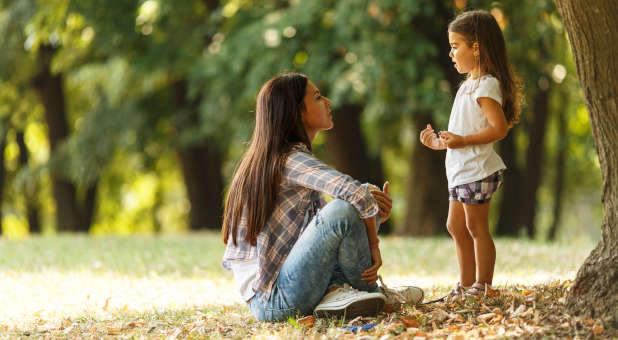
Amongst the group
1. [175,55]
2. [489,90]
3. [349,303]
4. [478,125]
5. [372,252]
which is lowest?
[349,303]

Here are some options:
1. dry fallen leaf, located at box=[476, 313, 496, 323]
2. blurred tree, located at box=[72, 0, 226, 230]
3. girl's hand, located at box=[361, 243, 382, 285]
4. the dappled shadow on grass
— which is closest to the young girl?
the dappled shadow on grass

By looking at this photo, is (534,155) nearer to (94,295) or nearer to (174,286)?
(174,286)

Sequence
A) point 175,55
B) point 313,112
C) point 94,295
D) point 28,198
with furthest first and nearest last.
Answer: point 28,198, point 175,55, point 94,295, point 313,112

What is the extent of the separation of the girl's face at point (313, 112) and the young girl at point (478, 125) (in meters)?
0.60

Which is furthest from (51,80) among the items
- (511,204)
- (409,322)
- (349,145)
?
(409,322)

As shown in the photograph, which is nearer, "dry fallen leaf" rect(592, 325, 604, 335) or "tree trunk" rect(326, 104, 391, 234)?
"dry fallen leaf" rect(592, 325, 604, 335)

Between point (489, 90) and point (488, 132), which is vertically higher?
point (489, 90)

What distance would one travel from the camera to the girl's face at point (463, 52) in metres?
4.12

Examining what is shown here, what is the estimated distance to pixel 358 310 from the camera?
12.3 ft

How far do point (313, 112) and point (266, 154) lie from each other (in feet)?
1.26

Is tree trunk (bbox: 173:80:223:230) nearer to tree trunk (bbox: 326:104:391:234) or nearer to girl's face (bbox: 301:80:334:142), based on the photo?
tree trunk (bbox: 326:104:391:234)

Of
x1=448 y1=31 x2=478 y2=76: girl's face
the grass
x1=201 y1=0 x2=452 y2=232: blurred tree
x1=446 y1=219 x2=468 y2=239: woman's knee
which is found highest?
x1=201 y1=0 x2=452 y2=232: blurred tree

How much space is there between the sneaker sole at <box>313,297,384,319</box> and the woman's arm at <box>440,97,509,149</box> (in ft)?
3.20

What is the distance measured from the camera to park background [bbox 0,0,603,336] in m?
6.67
